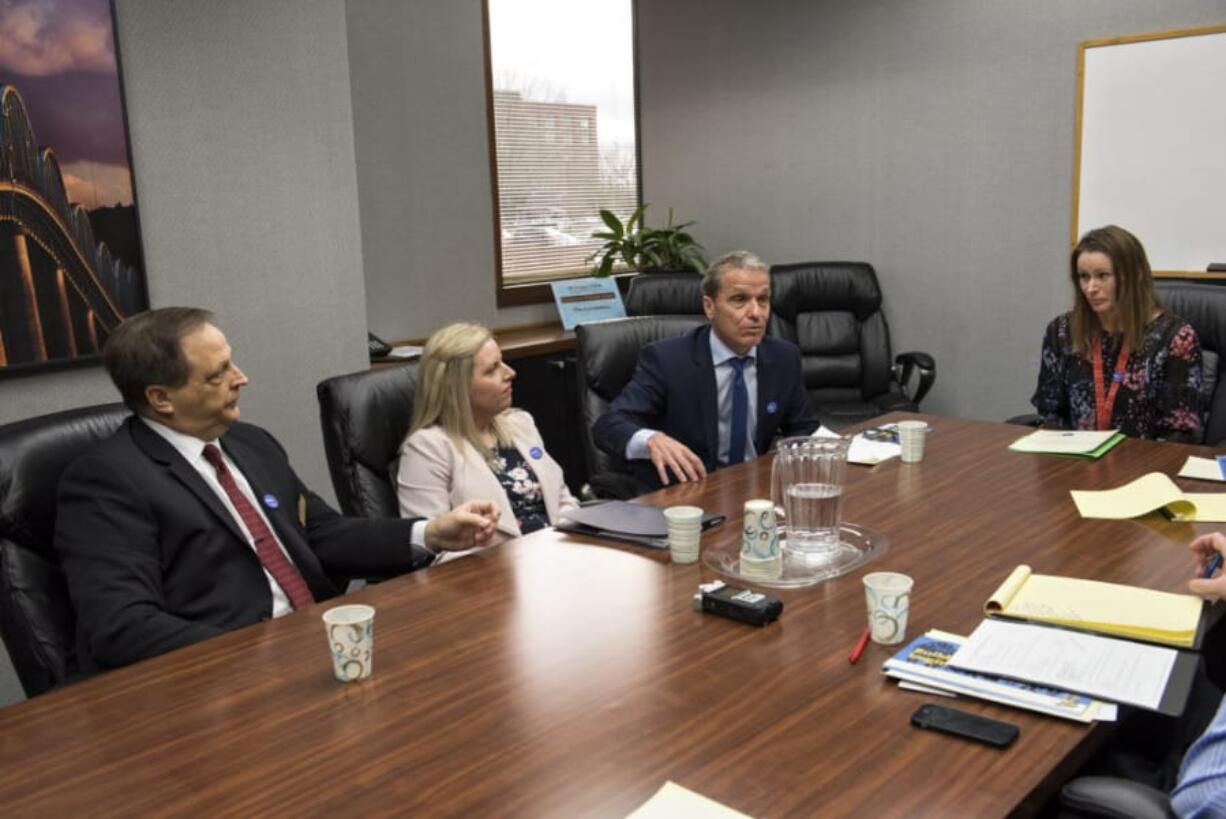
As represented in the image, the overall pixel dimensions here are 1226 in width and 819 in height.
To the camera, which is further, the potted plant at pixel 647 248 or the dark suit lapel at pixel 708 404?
the potted plant at pixel 647 248

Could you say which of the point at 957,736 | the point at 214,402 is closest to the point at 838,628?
the point at 957,736

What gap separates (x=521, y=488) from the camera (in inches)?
101

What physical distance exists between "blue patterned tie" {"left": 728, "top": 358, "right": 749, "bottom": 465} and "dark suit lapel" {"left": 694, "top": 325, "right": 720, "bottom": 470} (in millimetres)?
45

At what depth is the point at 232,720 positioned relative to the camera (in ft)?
4.36

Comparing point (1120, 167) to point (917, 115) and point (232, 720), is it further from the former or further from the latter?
point (232, 720)

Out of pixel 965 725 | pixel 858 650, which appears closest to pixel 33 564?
pixel 858 650

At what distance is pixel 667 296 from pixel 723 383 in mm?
2035

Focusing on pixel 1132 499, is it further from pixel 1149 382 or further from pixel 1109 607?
pixel 1149 382

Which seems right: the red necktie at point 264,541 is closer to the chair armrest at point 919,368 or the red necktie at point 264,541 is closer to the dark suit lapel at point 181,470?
the dark suit lapel at point 181,470

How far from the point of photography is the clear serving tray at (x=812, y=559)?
5.91ft

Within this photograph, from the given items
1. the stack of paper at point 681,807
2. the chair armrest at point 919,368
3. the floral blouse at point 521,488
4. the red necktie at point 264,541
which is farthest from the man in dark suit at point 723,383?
the stack of paper at point 681,807

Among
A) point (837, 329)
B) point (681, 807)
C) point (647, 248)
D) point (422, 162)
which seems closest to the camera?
point (681, 807)

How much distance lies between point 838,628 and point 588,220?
448cm

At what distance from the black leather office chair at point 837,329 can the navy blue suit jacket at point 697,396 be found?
1847 millimetres
